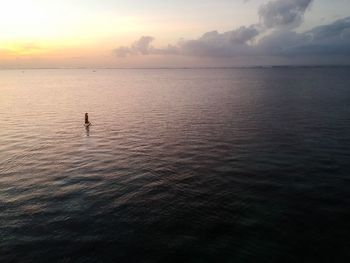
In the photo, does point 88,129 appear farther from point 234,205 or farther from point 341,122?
point 341,122

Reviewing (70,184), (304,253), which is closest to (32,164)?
(70,184)

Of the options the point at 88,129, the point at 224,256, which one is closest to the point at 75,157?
the point at 88,129

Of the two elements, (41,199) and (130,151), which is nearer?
(41,199)

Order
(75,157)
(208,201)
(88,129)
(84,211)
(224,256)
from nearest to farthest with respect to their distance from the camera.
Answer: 1. (224,256)
2. (84,211)
3. (208,201)
4. (75,157)
5. (88,129)

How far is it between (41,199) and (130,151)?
18407mm

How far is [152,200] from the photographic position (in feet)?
98.7

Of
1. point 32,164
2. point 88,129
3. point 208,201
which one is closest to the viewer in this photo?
point 208,201

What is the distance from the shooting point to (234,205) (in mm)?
29141

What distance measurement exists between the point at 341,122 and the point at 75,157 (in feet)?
176

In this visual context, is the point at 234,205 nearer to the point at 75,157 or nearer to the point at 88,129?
the point at 75,157

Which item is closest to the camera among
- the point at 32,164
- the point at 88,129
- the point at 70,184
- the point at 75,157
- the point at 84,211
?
the point at 84,211

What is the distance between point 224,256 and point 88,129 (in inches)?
1967

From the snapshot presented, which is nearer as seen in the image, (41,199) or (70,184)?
(41,199)

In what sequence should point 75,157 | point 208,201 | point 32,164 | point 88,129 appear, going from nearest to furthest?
point 208,201, point 32,164, point 75,157, point 88,129
